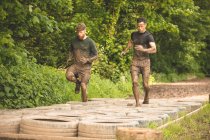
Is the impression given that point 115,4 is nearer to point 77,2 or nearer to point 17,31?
point 77,2

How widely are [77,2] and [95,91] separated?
6239 mm

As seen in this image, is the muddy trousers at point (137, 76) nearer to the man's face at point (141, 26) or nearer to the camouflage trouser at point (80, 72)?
the man's face at point (141, 26)

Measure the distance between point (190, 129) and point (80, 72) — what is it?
13.8 ft

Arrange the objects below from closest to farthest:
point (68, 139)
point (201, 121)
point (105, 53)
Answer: point (68, 139)
point (201, 121)
point (105, 53)

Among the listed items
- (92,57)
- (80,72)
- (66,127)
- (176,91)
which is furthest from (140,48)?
(176,91)

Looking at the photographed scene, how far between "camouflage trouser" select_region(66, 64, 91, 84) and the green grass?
9.61 ft

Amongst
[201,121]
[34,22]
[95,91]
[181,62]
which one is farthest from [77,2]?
[181,62]

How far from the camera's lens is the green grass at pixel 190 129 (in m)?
8.42

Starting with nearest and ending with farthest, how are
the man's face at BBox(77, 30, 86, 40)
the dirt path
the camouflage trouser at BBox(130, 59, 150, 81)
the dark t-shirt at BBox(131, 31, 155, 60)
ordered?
the dark t-shirt at BBox(131, 31, 155, 60)
the camouflage trouser at BBox(130, 59, 150, 81)
the man's face at BBox(77, 30, 86, 40)
the dirt path

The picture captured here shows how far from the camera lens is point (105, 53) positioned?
73.3ft

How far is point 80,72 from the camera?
12945 mm

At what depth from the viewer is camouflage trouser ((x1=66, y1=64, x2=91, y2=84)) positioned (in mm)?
12875

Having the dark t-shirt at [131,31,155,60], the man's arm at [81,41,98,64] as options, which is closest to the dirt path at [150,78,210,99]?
the man's arm at [81,41,98,64]

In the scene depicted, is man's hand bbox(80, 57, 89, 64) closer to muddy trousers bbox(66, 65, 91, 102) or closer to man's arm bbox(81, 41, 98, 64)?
man's arm bbox(81, 41, 98, 64)
